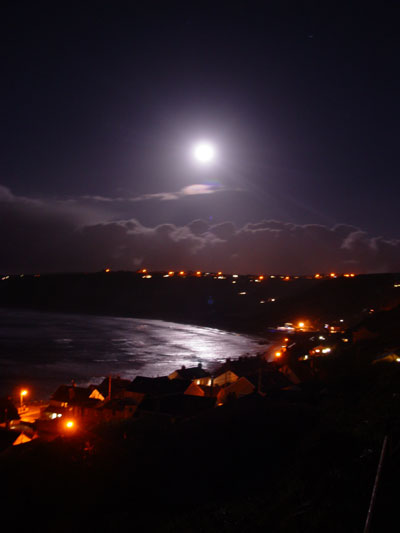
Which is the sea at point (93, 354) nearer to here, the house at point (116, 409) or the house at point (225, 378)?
the house at point (116, 409)

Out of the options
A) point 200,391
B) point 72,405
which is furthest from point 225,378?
point 72,405

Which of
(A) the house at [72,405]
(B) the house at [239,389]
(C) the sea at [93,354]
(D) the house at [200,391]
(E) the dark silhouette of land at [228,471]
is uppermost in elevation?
(E) the dark silhouette of land at [228,471]

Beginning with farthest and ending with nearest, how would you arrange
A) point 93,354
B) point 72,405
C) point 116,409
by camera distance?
point 93,354 < point 72,405 < point 116,409

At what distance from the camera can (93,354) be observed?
6391 centimetres

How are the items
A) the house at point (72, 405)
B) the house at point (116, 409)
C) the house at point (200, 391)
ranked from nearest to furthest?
the house at point (116, 409), the house at point (72, 405), the house at point (200, 391)

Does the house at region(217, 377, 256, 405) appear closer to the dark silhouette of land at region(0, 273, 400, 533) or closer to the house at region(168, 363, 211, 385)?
the dark silhouette of land at region(0, 273, 400, 533)

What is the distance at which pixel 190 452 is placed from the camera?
1338 centimetres

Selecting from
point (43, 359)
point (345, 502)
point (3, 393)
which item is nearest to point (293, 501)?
point (345, 502)

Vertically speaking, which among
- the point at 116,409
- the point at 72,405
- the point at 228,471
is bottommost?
the point at 72,405

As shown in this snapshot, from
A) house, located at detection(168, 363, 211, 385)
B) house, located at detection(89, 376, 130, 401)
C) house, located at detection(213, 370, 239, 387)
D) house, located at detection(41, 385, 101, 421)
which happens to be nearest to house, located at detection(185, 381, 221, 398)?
house, located at detection(213, 370, 239, 387)

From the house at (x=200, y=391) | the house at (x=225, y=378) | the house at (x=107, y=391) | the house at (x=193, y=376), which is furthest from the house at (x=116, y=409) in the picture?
the house at (x=225, y=378)

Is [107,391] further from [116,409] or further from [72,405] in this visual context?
[116,409]

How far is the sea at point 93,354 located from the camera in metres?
43.5

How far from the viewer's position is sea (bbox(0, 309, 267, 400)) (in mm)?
43500
